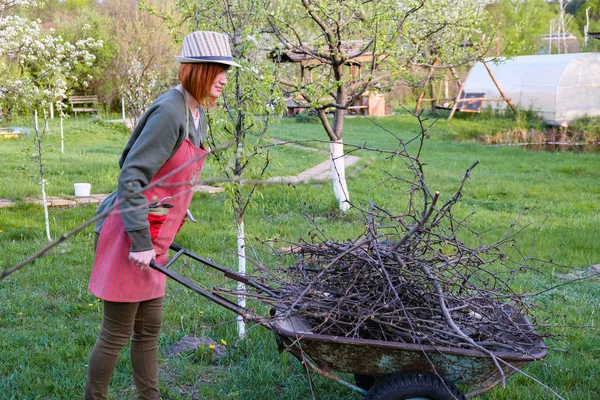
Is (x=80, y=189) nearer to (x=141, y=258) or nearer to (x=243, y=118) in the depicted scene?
(x=243, y=118)

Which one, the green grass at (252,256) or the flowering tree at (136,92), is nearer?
the green grass at (252,256)

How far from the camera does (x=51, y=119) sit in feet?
75.6

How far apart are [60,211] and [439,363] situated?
6.39 meters

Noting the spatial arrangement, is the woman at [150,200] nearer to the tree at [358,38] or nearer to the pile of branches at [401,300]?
the pile of branches at [401,300]

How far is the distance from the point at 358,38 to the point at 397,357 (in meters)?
7.18

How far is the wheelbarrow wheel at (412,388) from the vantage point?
2771mm

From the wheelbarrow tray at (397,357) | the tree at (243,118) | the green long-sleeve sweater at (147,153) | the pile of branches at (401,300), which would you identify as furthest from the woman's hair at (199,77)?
the tree at (243,118)

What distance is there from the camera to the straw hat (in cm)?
295

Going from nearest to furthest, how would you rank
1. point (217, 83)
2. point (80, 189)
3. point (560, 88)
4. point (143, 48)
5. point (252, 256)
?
point (217, 83)
point (252, 256)
point (80, 189)
point (560, 88)
point (143, 48)

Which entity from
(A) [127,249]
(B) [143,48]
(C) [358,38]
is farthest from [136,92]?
(A) [127,249]

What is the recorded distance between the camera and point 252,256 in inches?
232

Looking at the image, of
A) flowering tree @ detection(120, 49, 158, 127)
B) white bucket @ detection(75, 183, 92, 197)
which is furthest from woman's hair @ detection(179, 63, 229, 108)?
flowering tree @ detection(120, 49, 158, 127)

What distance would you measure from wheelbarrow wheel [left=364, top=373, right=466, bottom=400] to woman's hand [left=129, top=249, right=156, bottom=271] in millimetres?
1075

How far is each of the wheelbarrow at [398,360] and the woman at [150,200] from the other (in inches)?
7.0
